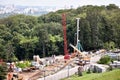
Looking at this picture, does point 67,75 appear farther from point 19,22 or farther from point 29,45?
point 19,22

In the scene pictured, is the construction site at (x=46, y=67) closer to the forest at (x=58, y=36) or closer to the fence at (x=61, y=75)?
the fence at (x=61, y=75)

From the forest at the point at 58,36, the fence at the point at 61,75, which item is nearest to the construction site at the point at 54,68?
the fence at the point at 61,75

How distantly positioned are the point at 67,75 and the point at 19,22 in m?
20.9

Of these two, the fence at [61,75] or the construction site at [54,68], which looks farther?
the construction site at [54,68]

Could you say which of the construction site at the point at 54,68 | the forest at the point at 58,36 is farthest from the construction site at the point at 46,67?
the forest at the point at 58,36

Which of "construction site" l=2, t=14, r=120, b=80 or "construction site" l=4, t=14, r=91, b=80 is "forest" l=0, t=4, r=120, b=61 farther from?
"construction site" l=4, t=14, r=91, b=80

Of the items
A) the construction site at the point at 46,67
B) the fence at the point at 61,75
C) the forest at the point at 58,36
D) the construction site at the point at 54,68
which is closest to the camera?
the fence at the point at 61,75

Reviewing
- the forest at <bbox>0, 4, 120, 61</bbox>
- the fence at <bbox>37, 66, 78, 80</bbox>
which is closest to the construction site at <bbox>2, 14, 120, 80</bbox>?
the fence at <bbox>37, 66, 78, 80</bbox>

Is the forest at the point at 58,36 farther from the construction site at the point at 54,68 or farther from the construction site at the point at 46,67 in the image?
the construction site at the point at 46,67

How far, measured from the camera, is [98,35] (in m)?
39.7

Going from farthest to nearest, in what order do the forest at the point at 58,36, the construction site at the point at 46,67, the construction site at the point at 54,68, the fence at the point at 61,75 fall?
the forest at the point at 58,36 → the construction site at the point at 46,67 → the construction site at the point at 54,68 → the fence at the point at 61,75

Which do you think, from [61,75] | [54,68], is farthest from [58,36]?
[61,75]

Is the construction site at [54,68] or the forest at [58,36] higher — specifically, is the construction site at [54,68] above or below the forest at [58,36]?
below

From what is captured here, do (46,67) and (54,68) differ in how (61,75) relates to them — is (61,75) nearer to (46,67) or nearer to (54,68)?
(54,68)
